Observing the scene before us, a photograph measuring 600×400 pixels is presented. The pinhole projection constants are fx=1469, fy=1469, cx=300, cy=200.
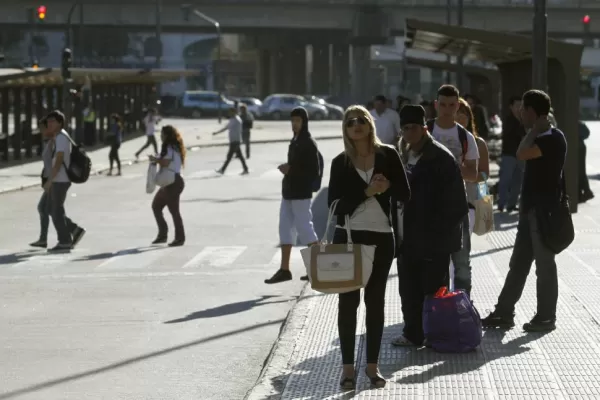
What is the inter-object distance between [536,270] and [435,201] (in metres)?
1.45

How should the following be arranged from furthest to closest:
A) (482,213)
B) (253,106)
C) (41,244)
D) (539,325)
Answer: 1. (253,106)
2. (41,244)
3. (482,213)
4. (539,325)

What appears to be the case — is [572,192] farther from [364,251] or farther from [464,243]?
[364,251]

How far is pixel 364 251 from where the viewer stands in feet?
27.7

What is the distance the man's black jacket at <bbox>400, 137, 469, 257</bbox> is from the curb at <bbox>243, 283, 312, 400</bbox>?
3.83ft

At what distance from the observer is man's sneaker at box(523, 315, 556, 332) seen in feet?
34.4

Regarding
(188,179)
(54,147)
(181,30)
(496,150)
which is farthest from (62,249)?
(181,30)

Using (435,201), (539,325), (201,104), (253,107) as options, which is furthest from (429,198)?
(253,107)

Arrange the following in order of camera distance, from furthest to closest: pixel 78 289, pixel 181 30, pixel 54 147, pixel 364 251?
pixel 181 30 → pixel 54 147 → pixel 78 289 → pixel 364 251

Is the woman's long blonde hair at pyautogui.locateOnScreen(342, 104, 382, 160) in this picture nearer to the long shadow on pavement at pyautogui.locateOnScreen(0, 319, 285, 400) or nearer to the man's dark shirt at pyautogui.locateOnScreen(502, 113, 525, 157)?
the long shadow on pavement at pyautogui.locateOnScreen(0, 319, 285, 400)

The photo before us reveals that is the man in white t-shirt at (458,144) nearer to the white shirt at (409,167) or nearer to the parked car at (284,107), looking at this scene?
the white shirt at (409,167)

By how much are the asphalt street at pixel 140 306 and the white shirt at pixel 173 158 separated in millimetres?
957

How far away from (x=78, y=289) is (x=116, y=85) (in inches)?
1665

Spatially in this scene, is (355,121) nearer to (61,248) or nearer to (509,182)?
(61,248)

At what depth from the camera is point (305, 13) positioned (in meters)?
93.8
